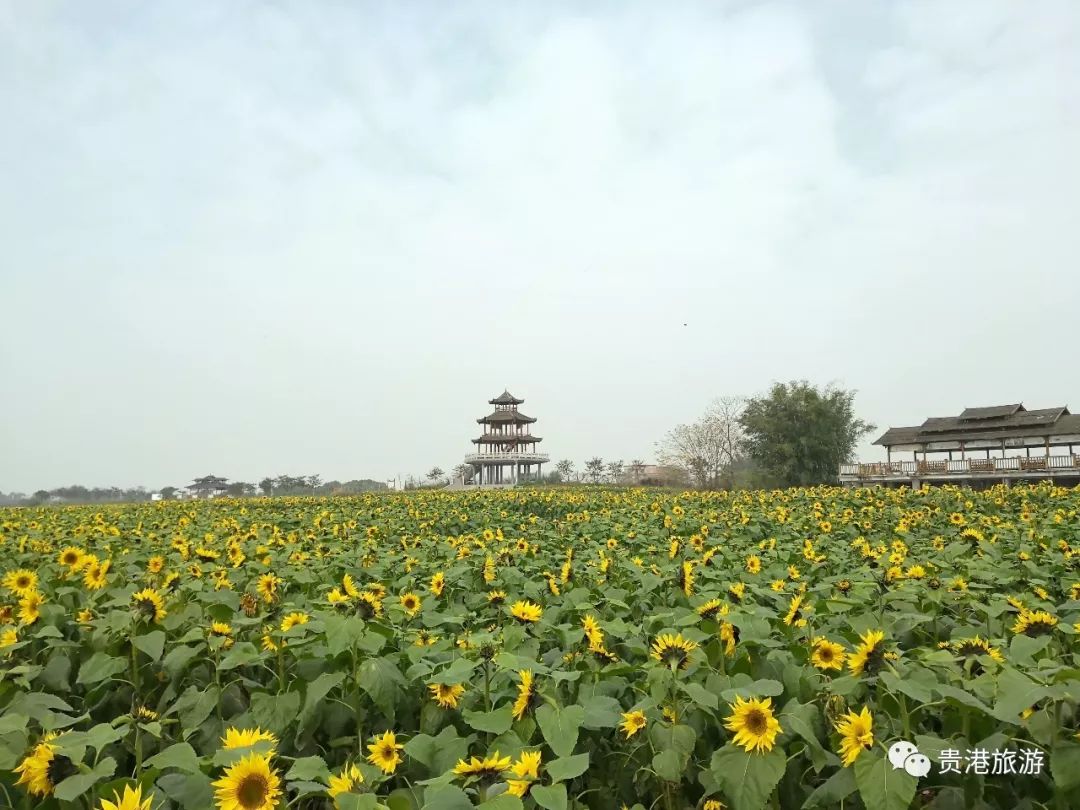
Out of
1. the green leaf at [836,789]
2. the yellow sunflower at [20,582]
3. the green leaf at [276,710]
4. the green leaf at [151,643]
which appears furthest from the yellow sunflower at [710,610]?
the yellow sunflower at [20,582]

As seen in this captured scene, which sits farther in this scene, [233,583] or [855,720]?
[233,583]

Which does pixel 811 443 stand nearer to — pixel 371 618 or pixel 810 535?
pixel 810 535

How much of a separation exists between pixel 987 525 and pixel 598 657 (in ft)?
17.6

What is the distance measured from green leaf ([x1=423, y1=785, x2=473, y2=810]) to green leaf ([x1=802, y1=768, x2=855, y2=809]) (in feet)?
2.36

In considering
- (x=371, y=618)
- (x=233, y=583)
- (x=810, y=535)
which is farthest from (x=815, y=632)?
(x=810, y=535)

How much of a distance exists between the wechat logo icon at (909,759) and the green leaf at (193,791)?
4.78ft

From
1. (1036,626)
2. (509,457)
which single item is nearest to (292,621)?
(1036,626)

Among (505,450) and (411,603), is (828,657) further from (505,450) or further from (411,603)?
(505,450)

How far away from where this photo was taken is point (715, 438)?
153 feet

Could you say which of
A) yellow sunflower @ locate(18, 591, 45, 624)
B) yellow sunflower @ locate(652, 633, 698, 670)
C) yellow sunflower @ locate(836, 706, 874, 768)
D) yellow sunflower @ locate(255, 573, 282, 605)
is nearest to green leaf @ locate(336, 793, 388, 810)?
yellow sunflower @ locate(652, 633, 698, 670)

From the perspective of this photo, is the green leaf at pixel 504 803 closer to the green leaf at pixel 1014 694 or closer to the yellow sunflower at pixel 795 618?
the green leaf at pixel 1014 694

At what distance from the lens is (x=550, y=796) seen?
1.32m

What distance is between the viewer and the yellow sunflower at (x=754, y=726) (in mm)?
1495

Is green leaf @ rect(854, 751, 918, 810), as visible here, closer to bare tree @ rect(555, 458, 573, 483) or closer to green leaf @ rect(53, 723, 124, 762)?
green leaf @ rect(53, 723, 124, 762)
